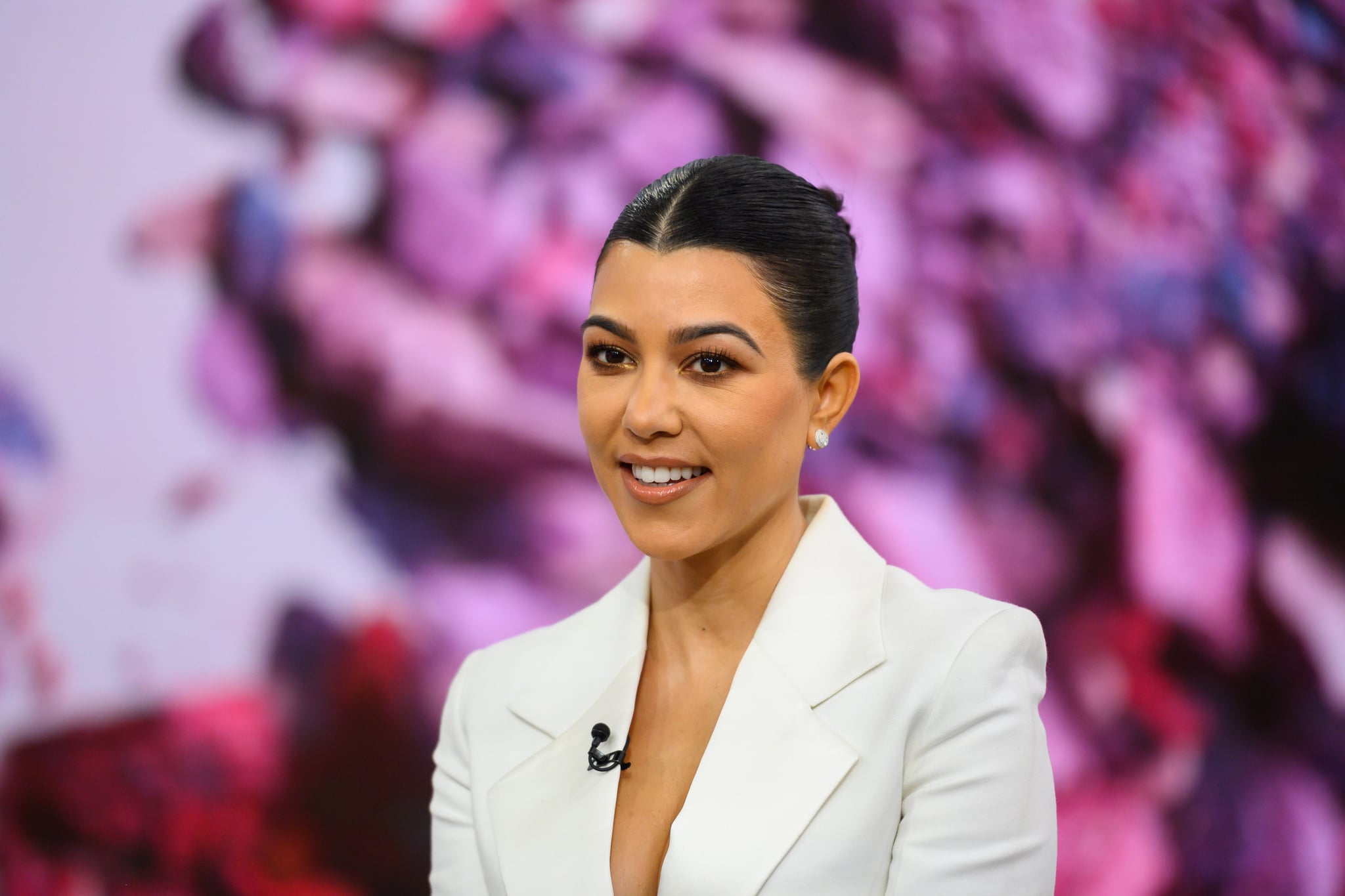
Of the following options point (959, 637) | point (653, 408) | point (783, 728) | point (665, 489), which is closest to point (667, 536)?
point (665, 489)

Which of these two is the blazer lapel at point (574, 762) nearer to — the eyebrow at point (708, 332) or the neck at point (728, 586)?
the neck at point (728, 586)

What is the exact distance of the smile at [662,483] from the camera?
156 cm

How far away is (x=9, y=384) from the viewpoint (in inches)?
118

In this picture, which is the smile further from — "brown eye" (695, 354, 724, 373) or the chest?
the chest

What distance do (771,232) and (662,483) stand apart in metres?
0.35

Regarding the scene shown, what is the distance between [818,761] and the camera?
4.92 feet

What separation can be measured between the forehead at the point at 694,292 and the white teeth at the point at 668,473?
18 cm

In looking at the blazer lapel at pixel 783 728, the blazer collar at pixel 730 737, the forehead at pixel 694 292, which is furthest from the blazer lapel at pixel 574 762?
the forehead at pixel 694 292

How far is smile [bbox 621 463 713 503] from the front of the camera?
61.4 inches

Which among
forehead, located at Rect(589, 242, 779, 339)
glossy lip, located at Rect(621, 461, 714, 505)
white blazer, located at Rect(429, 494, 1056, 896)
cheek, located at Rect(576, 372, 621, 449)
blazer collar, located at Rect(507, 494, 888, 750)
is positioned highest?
forehead, located at Rect(589, 242, 779, 339)

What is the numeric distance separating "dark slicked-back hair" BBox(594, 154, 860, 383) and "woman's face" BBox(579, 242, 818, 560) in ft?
0.07

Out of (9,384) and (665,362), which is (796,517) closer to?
(665,362)

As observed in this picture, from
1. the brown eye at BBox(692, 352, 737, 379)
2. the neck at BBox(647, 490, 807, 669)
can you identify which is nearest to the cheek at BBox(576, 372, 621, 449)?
the brown eye at BBox(692, 352, 737, 379)

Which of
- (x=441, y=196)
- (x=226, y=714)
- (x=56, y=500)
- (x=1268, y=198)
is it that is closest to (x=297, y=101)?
(x=441, y=196)
